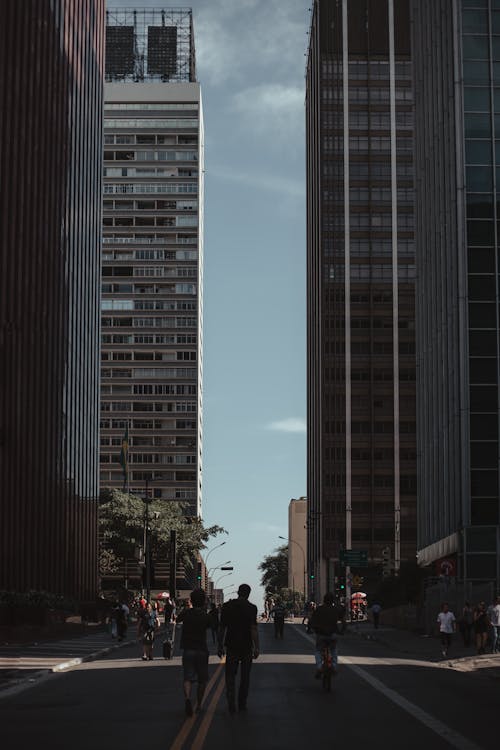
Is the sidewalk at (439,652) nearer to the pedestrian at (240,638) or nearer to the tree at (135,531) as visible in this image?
the pedestrian at (240,638)

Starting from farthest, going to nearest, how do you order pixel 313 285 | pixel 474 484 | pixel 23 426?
pixel 313 285
pixel 474 484
pixel 23 426

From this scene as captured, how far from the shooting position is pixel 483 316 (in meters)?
66.8

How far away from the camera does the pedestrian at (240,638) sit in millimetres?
17469

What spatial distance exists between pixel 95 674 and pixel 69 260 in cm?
4908

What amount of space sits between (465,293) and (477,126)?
9550 millimetres

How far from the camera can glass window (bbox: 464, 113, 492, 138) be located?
68438mm

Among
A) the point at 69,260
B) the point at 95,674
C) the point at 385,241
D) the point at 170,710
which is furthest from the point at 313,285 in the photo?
the point at 170,710

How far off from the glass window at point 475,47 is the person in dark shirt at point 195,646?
5750 centimetres

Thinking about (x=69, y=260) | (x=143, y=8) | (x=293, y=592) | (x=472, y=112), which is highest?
(x=143, y=8)

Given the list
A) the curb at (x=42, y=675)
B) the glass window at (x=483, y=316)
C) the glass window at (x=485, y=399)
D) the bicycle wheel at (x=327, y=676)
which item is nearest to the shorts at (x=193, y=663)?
the bicycle wheel at (x=327, y=676)

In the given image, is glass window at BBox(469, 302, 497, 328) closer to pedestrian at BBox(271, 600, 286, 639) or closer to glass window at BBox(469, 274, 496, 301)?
glass window at BBox(469, 274, 496, 301)

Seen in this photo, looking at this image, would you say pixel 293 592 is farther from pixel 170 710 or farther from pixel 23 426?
pixel 170 710

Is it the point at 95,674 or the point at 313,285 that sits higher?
the point at 313,285

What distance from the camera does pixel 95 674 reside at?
28.6 meters
